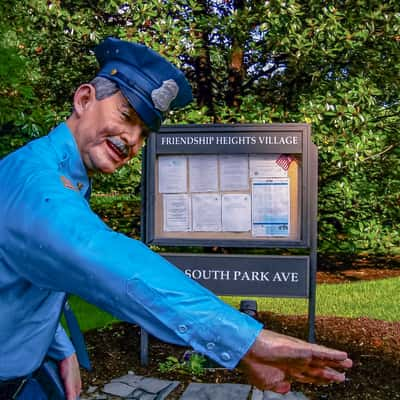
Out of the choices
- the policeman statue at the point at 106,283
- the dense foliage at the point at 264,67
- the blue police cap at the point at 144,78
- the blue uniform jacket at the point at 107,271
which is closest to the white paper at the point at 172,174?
the dense foliage at the point at 264,67

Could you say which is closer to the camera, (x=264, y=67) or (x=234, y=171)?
(x=234, y=171)

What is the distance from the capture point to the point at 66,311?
162 cm

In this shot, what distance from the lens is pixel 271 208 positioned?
5.06m

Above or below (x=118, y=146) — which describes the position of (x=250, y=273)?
below

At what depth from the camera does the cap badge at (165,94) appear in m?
1.25

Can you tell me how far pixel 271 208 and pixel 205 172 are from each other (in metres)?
0.67

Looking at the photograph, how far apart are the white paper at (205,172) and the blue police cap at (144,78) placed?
150 inches

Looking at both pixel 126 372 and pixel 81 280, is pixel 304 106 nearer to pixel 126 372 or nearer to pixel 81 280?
pixel 126 372

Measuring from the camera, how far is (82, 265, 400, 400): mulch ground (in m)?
4.49

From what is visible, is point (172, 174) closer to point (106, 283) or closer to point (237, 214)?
point (237, 214)

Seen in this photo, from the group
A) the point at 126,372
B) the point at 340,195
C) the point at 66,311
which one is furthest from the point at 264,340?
the point at 340,195

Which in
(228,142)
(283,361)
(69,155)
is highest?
(228,142)

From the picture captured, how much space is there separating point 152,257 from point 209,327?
0.13m

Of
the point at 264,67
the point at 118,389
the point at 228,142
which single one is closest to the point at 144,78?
the point at 118,389
